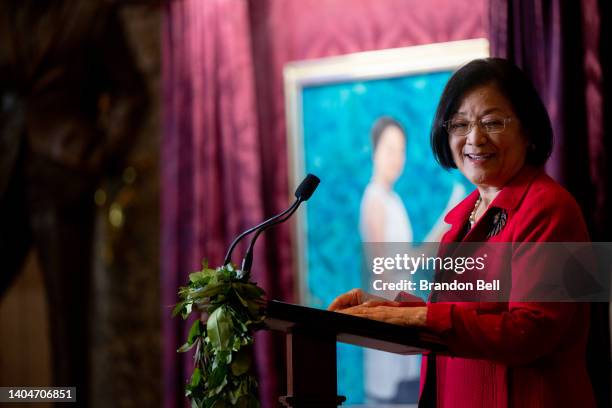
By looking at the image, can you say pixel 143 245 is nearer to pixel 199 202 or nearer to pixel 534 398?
pixel 199 202

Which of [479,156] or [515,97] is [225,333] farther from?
[515,97]

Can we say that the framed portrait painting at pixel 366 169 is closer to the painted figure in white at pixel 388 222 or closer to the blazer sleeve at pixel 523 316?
the painted figure in white at pixel 388 222

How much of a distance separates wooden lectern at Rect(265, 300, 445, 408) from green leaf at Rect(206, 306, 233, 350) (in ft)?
0.29

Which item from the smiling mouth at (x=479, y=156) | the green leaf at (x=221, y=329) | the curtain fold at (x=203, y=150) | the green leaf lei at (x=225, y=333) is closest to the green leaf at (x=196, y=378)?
the green leaf lei at (x=225, y=333)

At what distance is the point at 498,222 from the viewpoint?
6.99 feet

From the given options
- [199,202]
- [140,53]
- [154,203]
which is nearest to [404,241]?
[199,202]

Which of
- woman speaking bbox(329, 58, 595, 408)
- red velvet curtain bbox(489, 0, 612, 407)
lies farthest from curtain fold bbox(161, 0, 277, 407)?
woman speaking bbox(329, 58, 595, 408)

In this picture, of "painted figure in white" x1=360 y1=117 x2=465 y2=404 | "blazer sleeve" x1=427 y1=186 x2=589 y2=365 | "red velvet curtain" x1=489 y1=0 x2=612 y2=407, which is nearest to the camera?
"blazer sleeve" x1=427 y1=186 x2=589 y2=365

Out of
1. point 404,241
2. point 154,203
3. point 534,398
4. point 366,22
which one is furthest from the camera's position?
point 154,203

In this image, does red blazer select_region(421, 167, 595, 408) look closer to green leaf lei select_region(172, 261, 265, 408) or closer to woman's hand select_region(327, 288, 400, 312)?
woman's hand select_region(327, 288, 400, 312)

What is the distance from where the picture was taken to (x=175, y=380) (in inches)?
145

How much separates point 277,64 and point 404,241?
39.5 inches

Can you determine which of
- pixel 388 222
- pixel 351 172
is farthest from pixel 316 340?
pixel 351 172

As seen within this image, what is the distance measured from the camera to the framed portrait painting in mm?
3416
